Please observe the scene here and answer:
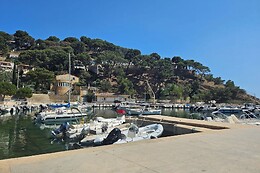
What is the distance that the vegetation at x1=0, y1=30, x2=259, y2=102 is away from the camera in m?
86.2

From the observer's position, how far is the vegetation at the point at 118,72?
86250 millimetres

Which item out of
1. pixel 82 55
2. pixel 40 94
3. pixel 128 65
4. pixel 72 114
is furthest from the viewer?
pixel 128 65

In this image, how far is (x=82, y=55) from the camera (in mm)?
99125

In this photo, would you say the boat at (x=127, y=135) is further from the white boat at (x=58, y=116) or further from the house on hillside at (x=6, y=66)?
the house on hillside at (x=6, y=66)

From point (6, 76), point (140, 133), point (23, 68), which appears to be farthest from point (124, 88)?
point (140, 133)

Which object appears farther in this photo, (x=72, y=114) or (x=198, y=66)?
(x=198, y=66)

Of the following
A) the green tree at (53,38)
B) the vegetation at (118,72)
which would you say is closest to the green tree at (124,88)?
the vegetation at (118,72)

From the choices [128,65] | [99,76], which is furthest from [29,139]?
[128,65]

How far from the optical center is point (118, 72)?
336 feet

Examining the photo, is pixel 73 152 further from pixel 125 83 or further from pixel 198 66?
pixel 198 66

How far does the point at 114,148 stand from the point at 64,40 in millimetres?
141586

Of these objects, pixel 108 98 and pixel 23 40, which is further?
pixel 23 40

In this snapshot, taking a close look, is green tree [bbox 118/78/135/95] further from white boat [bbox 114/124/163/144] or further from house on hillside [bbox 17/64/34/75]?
white boat [bbox 114/124/163/144]

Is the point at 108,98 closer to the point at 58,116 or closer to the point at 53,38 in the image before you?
the point at 58,116
